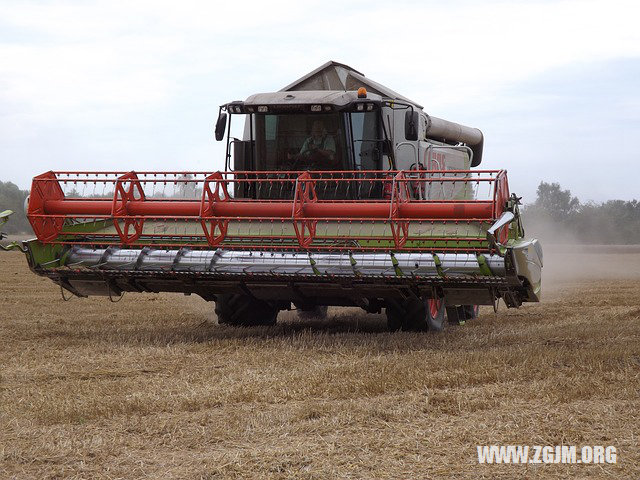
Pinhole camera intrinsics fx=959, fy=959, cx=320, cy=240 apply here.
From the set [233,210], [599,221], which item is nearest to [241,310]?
[233,210]

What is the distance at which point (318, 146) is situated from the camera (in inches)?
341

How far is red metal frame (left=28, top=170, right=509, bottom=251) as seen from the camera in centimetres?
705

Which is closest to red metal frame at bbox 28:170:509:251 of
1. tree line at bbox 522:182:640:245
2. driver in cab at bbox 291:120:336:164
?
driver in cab at bbox 291:120:336:164

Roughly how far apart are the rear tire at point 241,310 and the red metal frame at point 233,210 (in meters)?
0.81

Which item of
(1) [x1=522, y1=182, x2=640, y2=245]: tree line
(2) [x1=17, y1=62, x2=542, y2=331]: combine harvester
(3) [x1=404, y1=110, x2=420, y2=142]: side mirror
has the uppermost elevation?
(3) [x1=404, y1=110, x2=420, y2=142]: side mirror

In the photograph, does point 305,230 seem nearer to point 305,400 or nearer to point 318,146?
point 318,146

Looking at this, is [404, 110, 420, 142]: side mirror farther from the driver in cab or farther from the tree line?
the tree line

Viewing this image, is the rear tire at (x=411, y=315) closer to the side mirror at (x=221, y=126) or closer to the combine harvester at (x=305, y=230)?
the combine harvester at (x=305, y=230)

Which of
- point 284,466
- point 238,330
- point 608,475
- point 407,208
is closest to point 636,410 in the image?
point 608,475

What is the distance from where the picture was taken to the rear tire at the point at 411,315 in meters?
7.95

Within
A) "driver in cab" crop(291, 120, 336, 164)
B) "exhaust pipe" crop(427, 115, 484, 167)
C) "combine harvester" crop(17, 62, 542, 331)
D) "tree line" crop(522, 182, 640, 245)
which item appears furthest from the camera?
"tree line" crop(522, 182, 640, 245)

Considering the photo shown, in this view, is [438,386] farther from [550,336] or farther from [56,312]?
[56,312]

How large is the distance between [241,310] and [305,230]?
1347 millimetres

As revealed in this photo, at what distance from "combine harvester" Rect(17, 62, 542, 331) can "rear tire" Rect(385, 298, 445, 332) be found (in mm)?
12
